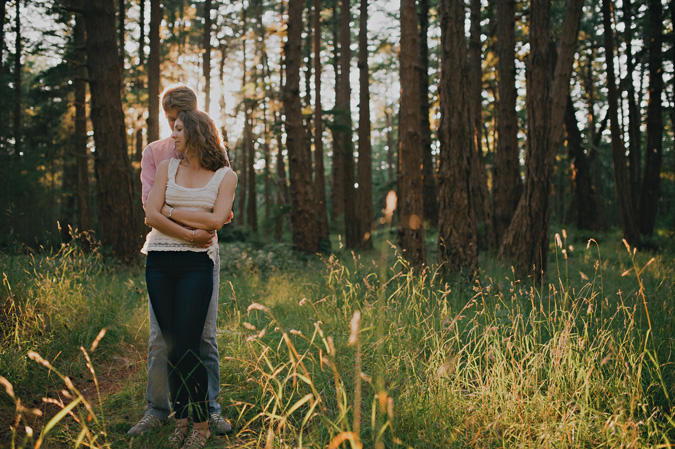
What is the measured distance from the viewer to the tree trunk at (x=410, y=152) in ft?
26.4

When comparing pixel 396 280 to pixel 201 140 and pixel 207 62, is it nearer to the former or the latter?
pixel 201 140

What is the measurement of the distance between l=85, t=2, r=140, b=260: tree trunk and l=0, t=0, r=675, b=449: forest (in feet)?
0.13

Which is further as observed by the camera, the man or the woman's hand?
the man

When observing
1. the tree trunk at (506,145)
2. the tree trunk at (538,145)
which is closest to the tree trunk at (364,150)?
the tree trunk at (506,145)

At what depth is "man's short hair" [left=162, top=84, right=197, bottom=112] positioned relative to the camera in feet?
10.8

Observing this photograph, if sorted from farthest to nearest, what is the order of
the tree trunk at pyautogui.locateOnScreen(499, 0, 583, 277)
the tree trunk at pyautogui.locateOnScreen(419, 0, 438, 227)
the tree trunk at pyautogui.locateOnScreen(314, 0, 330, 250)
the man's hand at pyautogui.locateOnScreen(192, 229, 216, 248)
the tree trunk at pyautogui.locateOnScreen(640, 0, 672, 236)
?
the tree trunk at pyautogui.locateOnScreen(419, 0, 438, 227) < the tree trunk at pyautogui.locateOnScreen(314, 0, 330, 250) < the tree trunk at pyautogui.locateOnScreen(640, 0, 672, 236) < the tree trunk at pyautogui.locateOnScreen(499, 0, 583, 277) < the man's hand at pyautogui.locateOnScreen(192, 229, 216, 248)

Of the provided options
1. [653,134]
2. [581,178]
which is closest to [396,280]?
[653,134]

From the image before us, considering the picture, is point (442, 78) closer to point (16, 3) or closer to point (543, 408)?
point (543, 408)

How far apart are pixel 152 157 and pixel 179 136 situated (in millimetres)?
387

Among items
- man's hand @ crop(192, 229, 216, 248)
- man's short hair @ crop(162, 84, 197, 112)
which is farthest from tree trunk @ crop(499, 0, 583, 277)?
man's hand @ crop(192, 229, 216, 248)

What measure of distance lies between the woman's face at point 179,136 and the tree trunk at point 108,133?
6946mm

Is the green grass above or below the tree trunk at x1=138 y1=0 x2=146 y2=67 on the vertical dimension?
below

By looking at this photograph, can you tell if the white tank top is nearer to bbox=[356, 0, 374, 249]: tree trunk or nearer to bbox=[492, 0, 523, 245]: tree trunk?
bbox=[492, 0, 523, 245]: tree trunk

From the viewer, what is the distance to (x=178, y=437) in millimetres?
3012
